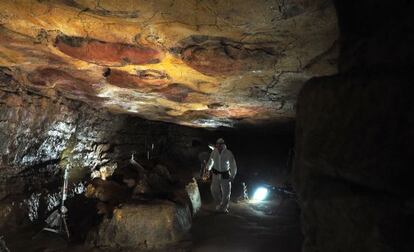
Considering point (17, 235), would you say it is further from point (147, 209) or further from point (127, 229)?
point (147, 209)

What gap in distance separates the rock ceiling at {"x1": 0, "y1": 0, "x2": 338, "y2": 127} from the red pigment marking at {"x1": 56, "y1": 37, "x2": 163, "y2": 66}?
0.01m

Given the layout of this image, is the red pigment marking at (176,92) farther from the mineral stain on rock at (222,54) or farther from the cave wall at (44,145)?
the cave wall at (44,145)

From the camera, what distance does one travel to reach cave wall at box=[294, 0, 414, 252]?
1491 mm

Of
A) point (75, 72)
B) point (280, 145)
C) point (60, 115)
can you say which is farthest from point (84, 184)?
point (280, 145)

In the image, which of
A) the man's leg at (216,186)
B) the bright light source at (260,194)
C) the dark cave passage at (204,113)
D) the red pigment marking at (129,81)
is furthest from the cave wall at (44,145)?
the bright light source at (260,194)

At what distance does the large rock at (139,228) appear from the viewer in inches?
215

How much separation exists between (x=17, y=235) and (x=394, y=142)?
661 cm

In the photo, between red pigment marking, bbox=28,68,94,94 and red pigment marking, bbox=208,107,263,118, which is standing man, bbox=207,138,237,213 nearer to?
red pigment marking, bbox=208,107,263,118

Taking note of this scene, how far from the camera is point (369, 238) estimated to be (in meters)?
1.58

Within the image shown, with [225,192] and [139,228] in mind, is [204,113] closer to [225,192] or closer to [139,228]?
[225,192]

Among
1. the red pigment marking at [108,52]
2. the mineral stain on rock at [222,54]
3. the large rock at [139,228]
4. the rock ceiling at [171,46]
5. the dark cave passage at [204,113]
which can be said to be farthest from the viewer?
the large rock at [139,228]

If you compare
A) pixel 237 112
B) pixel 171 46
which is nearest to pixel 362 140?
pixel 171 46

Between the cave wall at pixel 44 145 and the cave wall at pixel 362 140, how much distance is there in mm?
5199

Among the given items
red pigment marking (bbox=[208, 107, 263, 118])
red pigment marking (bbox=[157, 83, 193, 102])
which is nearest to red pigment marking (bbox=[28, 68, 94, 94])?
red pigment marking (bbox=[157, 83, 193, 102])
